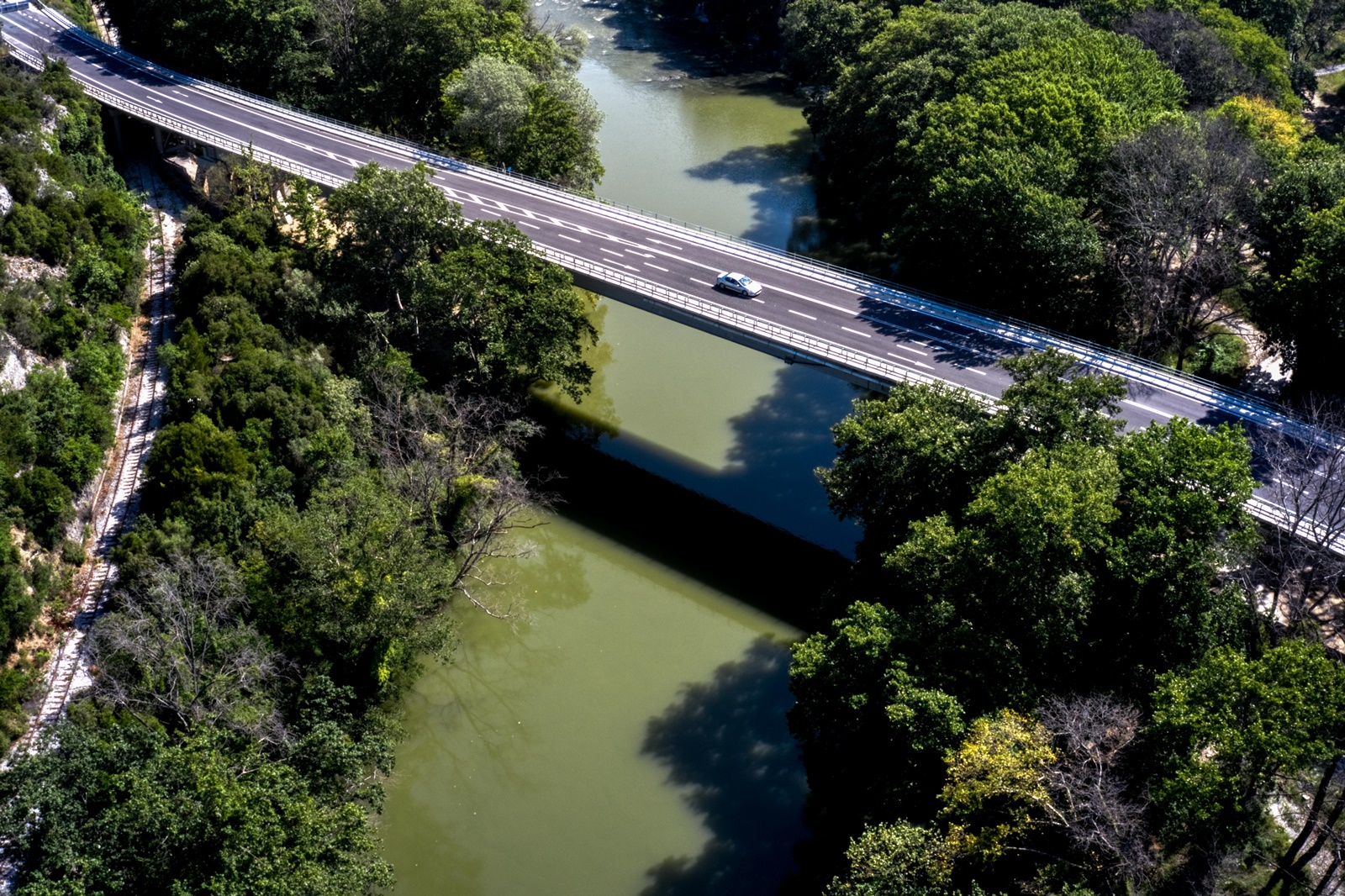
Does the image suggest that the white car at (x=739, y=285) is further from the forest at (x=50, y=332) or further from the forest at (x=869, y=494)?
the forest at (x=50, y=332)

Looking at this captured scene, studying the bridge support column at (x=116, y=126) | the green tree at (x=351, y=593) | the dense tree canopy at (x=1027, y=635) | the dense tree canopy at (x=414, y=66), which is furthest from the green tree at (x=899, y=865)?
the bridge support column at (x=116, y=126)

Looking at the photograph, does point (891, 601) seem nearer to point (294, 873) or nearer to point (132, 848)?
point (294, 873)

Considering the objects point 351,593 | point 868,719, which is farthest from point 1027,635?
point 351,593

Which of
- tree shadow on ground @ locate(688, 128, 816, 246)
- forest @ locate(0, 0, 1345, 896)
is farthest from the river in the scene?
tree shadow on ground @ locate(688, 128, 816, 246)

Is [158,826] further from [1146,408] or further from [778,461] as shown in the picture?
[1146,408]

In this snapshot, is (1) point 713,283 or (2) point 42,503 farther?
(1) point 713,283

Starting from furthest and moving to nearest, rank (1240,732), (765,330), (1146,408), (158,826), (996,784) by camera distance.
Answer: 1. (765,330)
2. (1146,408)
3. (996,784)
4. (158,826)
5. (1240,732)

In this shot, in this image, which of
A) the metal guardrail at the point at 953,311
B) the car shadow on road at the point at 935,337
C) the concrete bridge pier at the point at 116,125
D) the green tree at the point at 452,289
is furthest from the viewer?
the concrete bridge pier at the point at 116,125
